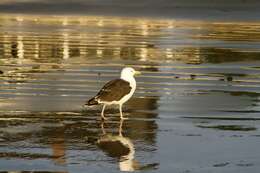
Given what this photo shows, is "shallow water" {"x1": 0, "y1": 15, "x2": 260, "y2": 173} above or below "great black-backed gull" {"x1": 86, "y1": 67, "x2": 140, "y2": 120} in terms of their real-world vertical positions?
below

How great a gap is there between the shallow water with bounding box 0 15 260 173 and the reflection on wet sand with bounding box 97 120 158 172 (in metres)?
0.01

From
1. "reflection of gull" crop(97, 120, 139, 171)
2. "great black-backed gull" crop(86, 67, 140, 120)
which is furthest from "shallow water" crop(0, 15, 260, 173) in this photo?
"great black-backed gull" crop(86, 67, 140, 120)

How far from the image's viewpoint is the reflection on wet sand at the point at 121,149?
10258mm

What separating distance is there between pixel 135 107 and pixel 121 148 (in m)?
4.15

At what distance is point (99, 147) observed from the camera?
11.5m

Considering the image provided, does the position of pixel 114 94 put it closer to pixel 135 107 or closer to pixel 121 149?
pixel 135 107

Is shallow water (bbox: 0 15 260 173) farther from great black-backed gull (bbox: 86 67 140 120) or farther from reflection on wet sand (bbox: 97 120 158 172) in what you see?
great black-backed gull (bbox: 86 67 140 120)

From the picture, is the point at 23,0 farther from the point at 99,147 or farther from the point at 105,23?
the point at 99,147

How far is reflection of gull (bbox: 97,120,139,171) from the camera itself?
10.3m

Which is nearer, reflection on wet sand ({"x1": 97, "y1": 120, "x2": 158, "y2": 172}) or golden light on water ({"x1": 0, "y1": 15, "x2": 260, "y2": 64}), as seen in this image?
reflection on wet sand ({"x1": 97, "y1": 120, "x2": 158, "y2": 172})

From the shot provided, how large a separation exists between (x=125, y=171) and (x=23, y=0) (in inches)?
2173

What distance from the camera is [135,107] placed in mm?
15555

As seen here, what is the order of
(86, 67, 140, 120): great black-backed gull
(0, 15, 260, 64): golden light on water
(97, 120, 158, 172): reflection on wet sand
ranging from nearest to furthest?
1. (97, 120, 158, 172): reflection on wet sand
2. (86, 67, 140, 120): great black-backed gull
3. (0, 15, 260, 64): golden light on water

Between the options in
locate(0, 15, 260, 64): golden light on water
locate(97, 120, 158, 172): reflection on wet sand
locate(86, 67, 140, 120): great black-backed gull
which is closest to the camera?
locate(97, 120, 158, 172): reflection on wet sand
